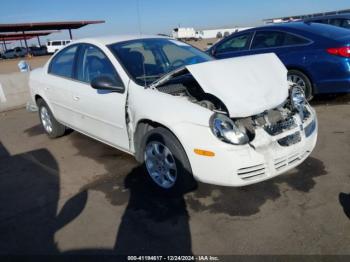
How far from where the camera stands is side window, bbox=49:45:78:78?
473cm

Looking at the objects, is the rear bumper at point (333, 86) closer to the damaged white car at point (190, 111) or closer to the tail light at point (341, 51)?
the tail light at point (341, 51)

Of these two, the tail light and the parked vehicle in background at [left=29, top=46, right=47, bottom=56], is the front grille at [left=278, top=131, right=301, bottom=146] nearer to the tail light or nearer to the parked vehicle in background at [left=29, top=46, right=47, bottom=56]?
the tail light

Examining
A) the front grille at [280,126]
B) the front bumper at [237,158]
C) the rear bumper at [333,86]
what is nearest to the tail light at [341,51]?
the rear bumper at [333,86]

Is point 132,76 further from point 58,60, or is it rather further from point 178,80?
point 58,60

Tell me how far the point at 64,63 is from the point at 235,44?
3.99 metres

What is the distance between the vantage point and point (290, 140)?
10.3 ft

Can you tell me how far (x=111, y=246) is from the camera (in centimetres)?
277

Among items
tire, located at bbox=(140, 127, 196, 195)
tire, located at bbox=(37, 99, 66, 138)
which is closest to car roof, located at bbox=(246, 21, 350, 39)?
tire, located at bbox=(140, 127, 196, 195)

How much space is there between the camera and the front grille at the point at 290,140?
122 inches

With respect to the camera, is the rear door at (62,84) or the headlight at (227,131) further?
the rear door at (62,84)

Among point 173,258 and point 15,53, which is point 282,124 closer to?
point 173,258

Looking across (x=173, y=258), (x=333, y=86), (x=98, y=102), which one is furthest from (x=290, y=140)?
(x=333, y=86)

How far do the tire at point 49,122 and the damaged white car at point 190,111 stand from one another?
1.19 meters

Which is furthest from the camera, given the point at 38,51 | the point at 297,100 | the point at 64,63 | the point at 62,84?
the point at 38,51
